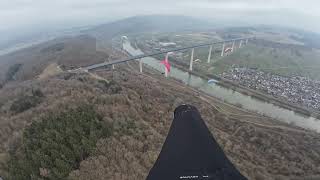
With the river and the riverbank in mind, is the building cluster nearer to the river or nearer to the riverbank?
the riverbank

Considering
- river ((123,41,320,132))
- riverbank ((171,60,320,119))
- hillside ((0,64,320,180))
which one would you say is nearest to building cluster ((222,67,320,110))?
riverbank ((171,60,320,119))

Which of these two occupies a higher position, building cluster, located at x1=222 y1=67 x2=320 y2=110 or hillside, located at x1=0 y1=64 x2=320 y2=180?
hillside, located at x1=0 y1=64 x2=320 y2=180

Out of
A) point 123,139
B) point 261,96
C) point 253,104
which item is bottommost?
point 253,104

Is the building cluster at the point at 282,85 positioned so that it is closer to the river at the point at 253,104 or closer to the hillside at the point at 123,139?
the river at the point at 253,104

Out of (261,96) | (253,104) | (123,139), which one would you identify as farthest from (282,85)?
(123,139)

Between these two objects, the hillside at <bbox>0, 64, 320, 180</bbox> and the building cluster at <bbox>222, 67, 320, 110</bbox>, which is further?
the building cluster at <bbox>222, 67, 320, 110</bbox>

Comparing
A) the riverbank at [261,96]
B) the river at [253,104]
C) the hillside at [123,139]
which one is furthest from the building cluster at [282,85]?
the hillside at [123,139]

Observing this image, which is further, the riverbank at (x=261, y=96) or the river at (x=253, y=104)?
the riverbank at (x=261, y=96)

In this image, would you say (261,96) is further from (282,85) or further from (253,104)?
(282,85)

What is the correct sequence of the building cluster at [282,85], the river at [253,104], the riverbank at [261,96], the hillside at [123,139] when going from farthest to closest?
the building cluster at [282,85] < the riverbank at [261,96] < the river at [253,104] < the hillside at [123,139]
